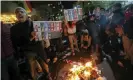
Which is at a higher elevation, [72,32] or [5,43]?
[5,43]

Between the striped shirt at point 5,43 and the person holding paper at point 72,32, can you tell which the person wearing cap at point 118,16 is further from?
the striped shirt at point 5,43

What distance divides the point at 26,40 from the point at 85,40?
359cm

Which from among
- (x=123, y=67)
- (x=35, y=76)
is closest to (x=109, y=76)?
(x=123, y=67)

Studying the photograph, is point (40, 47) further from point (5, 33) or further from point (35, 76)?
point (5, 33)

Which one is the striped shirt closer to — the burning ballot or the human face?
the human face

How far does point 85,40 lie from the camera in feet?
30.0

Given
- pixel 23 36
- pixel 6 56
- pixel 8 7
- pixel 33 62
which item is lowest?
pixel 33 62

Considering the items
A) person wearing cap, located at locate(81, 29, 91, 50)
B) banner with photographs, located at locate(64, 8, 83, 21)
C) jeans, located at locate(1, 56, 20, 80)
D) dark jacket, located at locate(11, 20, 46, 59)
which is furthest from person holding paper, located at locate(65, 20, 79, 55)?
jeans, located at locate(1, 56, 20, 80)

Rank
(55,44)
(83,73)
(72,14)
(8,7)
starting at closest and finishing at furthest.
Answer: (83,73) < (72,14) < (55,44) < (8,7)

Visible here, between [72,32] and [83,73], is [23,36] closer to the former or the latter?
[83,73]

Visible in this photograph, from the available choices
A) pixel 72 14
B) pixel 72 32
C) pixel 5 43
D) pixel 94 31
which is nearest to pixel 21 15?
pixel 5 43

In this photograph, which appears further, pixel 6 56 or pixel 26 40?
pixel 26 40

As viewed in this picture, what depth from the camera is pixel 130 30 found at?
19.2ft

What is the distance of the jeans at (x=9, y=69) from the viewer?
4666mm
